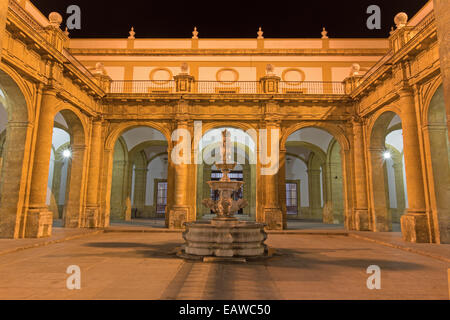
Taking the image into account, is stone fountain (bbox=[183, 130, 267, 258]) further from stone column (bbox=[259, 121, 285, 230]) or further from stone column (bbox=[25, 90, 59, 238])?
stone column (bbox=[259, 121, 285, 230])

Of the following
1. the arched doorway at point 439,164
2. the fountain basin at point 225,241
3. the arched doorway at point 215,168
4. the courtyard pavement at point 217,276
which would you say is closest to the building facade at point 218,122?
the arched doorway at point 439,164

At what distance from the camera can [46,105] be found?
9.98 m

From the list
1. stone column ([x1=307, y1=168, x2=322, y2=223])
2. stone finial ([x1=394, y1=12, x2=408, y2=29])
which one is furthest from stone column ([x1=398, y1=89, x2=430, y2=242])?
stone column ([x1=307, y1=168, x2=322, y2=223])

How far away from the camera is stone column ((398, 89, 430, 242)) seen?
8867 mm

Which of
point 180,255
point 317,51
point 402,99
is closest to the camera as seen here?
point 180,255

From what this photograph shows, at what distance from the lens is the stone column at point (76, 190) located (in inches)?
495

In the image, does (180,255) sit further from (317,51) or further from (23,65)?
(317,51)

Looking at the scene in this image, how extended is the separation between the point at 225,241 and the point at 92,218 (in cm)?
925

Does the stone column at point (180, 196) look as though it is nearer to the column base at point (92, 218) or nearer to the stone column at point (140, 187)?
the column base at point (92, 218)

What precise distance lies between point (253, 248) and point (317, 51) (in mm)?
15122

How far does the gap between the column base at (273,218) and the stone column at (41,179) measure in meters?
8.85

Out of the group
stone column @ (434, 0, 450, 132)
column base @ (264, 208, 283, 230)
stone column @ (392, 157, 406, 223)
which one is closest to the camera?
stone column @ (434, 0, 450, 132)

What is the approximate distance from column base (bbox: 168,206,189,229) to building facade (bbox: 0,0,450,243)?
0.16 ft
